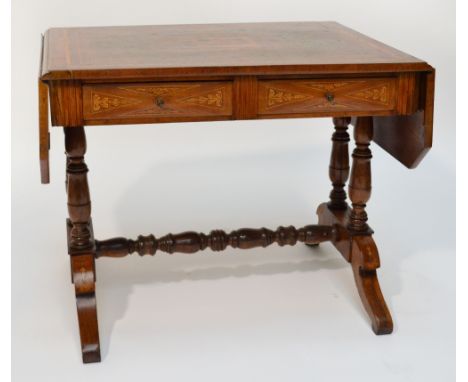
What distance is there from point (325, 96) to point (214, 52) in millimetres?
476

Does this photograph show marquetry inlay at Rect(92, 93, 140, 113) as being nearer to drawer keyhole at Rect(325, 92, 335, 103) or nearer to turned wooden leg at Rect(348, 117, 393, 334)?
drawer keyhole at Rect(325, 92, 335, 103)

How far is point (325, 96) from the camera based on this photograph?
360cm

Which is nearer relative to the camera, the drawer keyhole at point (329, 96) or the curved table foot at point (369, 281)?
the drawer keyhole at point (329, 96)

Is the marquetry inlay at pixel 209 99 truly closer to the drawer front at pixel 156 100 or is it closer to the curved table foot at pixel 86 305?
the drawer front at pixel 156 100

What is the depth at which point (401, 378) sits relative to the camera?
3.56 meters

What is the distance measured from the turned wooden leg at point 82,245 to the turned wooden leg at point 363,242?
1071 mm

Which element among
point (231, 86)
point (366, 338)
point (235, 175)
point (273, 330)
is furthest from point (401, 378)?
point (235, 175)

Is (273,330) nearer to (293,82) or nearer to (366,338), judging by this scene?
(366,338)

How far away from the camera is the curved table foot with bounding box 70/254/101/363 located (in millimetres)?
3689

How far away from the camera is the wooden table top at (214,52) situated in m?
3.48

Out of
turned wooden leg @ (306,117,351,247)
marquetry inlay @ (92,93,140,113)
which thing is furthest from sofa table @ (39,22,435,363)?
turned wooden leg @ (306,117,351,247)

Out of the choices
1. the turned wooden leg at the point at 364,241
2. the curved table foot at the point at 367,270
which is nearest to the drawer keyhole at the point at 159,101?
the turned wooden leg at the point at 364,241

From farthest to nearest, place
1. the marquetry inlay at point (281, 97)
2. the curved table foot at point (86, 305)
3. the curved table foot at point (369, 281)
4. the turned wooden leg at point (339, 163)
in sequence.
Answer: the turned wooden leg at point (339, 163) < the curved table foot at point (369, 281) < the curved table foot at point (86, 305) < the marquetry inlay at point (281, 97)

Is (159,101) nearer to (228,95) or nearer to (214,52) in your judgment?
(228,95)
